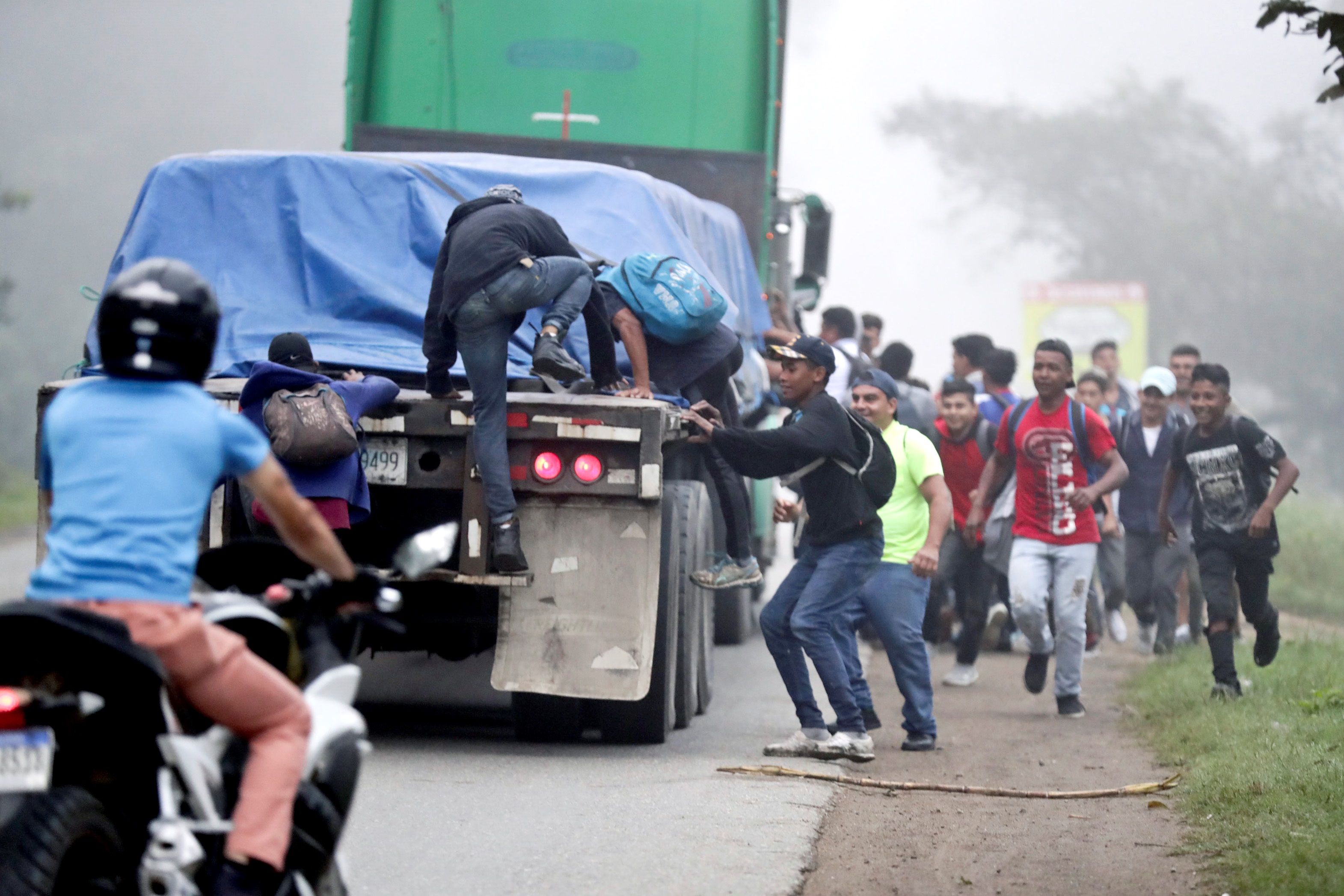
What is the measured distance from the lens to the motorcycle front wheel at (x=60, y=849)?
3.23m

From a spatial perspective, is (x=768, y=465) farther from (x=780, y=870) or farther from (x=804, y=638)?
(x=780, y=870)

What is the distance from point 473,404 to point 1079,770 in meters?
3.04

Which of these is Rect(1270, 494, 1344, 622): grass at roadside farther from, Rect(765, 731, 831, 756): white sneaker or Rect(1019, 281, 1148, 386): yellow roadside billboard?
Rect(765, 731, 831, 756): white sneaker

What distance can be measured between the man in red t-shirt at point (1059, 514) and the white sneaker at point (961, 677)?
1.11 meters

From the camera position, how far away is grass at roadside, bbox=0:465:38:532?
Answer: 2511 centimetres

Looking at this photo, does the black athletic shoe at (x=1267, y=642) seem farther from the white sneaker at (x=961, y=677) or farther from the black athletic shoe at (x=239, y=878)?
the black athletic shoe at (x=239, y=878)

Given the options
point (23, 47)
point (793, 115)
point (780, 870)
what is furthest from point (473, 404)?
point (793, 115)

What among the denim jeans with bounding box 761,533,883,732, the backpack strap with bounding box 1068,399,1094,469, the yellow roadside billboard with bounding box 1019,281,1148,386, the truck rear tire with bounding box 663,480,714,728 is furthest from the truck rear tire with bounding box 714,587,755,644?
the yellow roadside billboard with bounding box 1019,281,1148,386

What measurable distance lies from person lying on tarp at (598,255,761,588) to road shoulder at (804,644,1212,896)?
113 cm

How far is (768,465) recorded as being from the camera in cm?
764

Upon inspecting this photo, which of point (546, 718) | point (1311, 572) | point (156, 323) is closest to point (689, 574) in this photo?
point (546, 718)

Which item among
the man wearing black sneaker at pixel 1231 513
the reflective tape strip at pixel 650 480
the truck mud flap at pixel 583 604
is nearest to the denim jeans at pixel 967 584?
the man wearing black sneaker at pixel 1231 513

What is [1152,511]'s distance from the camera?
1223 cm

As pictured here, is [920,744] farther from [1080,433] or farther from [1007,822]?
[1080,433]
